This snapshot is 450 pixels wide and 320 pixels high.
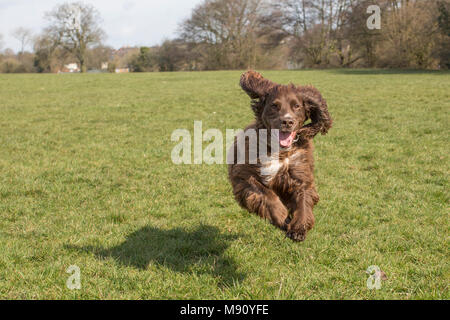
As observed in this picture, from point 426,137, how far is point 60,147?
8869 mm

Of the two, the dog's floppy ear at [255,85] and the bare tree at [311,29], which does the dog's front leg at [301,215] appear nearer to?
the dog's floppy ear at [255,85]

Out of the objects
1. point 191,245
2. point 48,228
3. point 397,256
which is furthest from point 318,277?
point 48,228

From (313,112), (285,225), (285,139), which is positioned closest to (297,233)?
(285,225)

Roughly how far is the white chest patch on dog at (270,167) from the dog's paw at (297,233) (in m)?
0.61

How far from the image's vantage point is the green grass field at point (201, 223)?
380 centimetres

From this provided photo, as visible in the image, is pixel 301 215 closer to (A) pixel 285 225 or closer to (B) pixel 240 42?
(A) pixel 285 225

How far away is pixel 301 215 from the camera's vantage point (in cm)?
366

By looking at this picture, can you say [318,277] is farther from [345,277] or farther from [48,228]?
[48,228]

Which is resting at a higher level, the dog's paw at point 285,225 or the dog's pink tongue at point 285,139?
the dog's pink tongue at point 285,139

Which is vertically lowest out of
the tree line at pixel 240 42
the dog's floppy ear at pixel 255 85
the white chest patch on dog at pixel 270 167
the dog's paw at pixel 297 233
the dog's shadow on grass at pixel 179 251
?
the dog's shadow on grass at pixel 179 251

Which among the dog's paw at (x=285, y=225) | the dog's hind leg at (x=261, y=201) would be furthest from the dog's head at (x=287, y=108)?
the dog's paw at (x=285, y=225)

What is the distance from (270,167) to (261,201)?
1.19 ft
